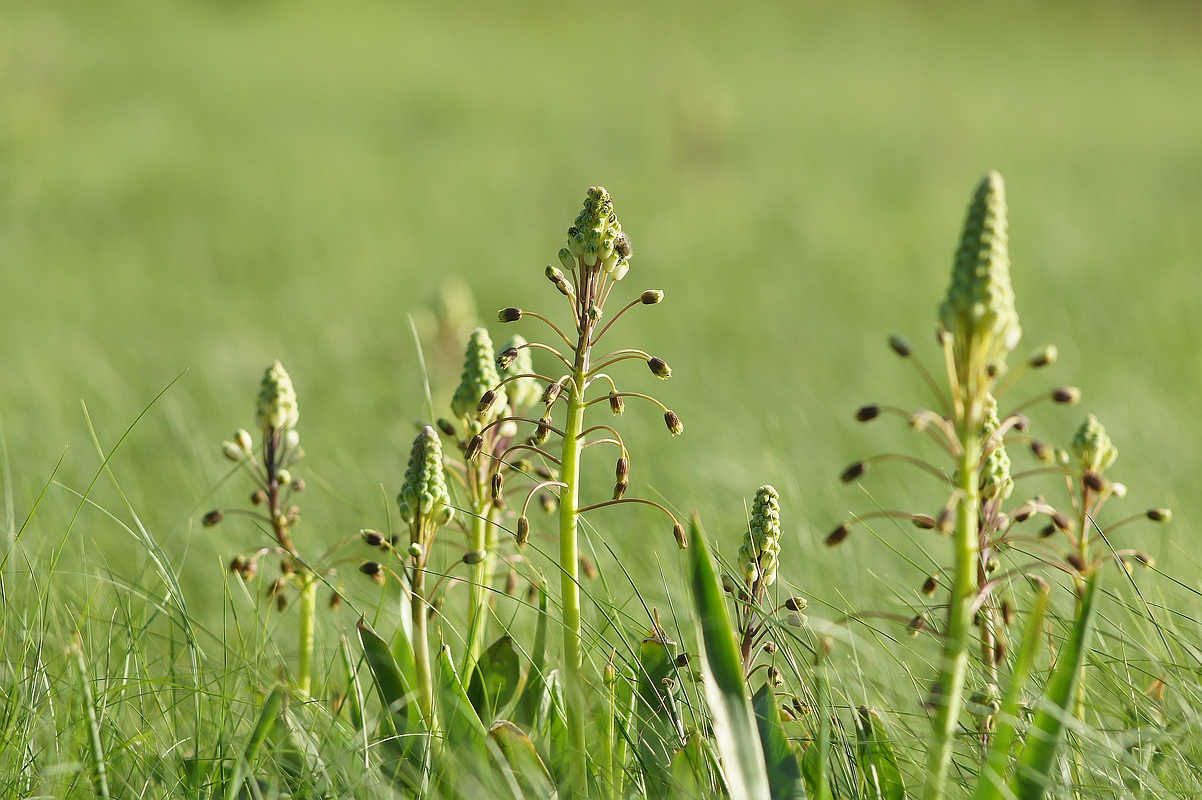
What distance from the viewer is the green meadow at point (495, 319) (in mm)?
1692

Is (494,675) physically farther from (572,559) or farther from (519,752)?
(572,559)

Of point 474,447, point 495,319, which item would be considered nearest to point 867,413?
point 474,447

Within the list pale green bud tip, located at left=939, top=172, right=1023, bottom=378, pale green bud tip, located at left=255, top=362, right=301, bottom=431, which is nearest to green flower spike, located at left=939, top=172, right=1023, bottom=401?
pale green bud tip, located at left=939, top=172, right=1023, bottom=378

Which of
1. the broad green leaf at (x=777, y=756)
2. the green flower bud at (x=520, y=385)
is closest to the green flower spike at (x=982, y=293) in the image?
the broad green leaf at (x=777, y=756)

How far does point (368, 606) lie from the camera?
2.40 m

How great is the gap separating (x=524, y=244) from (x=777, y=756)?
641 centimetres

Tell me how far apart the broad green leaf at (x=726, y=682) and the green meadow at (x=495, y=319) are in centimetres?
16

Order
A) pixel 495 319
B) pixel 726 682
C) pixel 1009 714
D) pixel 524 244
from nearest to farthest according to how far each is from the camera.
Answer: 1. pixel 1009 714
2. pixel 726 682
3. pixel 495 319
4. pixel 524 244

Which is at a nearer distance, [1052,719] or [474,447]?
[1052,719]

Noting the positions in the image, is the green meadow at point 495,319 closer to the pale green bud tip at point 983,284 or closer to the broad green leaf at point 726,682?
the broad green leaf at point 726,682

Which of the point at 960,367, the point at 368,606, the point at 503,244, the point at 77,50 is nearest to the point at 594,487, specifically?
the point at 368,606

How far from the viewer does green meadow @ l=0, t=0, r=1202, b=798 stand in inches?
66.6

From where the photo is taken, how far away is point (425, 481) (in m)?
1.42

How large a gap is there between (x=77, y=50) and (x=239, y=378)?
959cm
